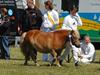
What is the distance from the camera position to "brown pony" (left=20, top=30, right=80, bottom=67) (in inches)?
516

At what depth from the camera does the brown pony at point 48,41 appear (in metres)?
13.1

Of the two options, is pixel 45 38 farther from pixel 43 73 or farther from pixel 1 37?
pixel 1 37

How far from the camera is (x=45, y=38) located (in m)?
13.2

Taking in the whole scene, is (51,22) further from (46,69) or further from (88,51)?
(46,69)

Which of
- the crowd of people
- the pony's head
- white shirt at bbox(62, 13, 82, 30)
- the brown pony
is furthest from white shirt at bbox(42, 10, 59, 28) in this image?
the pony's head

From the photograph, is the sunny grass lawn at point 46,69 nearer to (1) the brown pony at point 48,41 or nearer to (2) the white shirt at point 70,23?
(1) the brown pony at point 48,41

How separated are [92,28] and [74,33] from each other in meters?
7.71

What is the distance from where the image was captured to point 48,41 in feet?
43.1

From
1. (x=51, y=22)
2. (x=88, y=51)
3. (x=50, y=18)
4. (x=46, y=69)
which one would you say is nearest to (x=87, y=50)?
(x=88, y=51)

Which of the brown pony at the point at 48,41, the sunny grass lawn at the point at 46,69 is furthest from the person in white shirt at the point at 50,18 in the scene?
the sunny grass lawn at the point at 46,69

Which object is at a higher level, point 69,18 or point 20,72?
point 69,18

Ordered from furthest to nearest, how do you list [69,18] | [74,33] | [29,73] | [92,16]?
[92,16]
[69,18]
[74,33]
[29,73]

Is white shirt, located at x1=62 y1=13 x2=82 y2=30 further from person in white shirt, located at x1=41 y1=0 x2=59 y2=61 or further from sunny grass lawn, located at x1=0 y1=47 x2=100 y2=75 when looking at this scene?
sunny grass lawn, located at x1=0 y1=47 x2=100 y2=75

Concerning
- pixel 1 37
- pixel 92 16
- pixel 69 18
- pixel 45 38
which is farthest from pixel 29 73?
pixel 92 16
